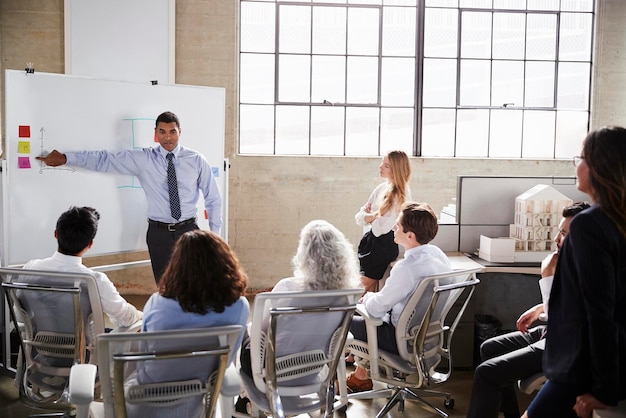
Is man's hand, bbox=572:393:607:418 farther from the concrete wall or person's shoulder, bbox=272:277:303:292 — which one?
the concrete wall

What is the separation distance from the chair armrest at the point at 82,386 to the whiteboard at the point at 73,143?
1904 mm

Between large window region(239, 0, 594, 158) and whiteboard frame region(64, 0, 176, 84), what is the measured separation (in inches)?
27.8

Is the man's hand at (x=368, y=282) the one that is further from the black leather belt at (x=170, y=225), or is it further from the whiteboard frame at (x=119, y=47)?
the whiteboard frame at (x=119, y=47)

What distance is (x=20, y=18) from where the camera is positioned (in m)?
6.13

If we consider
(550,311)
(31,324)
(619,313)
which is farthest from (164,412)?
(619,313)

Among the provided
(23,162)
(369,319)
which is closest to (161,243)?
(23,162)

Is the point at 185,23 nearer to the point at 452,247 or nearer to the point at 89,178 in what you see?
the point at 89,178

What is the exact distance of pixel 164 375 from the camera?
7.43 feet

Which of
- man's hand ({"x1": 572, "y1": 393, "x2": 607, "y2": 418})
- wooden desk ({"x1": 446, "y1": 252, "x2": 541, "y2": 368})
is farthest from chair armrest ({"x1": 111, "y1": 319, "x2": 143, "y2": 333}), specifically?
wooden desk ({"x1": 446, "y1": 252, "x2": 541, "y2": 368})

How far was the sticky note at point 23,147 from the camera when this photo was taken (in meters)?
4.00

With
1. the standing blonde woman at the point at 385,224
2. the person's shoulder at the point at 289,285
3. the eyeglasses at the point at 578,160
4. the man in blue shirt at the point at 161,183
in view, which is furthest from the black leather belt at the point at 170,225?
the eyeglasses at the point at 578,160

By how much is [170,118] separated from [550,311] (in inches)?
117

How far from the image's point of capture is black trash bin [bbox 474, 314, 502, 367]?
437cm

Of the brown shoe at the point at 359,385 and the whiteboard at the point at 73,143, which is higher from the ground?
the whiteboard at the point at 73,143
